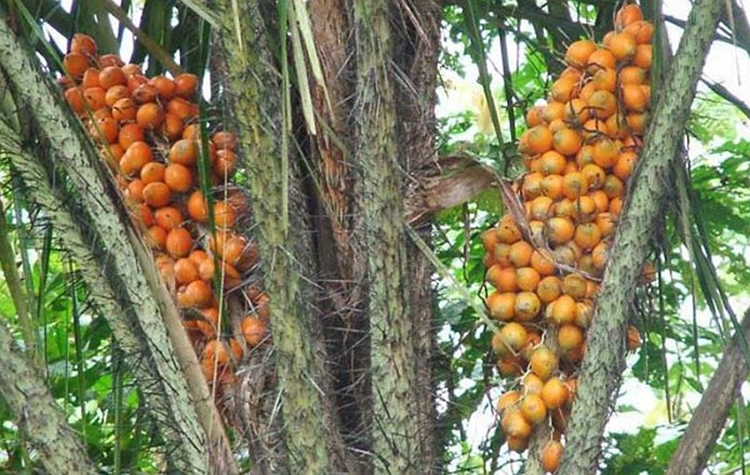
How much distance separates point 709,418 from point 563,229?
1.24ft

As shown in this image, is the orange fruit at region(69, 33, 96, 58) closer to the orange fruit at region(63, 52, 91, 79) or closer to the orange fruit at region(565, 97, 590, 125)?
the orange fruit at region(63, 52, 91, 79)

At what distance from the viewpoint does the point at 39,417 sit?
72.7 inches

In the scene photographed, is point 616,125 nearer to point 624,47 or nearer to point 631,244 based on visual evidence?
point 624,47

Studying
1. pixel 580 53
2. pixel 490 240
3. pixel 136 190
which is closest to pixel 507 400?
pixel 490 240

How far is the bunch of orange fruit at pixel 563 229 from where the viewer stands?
6.52ft

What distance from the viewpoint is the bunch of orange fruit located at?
1986mm

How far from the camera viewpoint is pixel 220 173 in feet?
7.02

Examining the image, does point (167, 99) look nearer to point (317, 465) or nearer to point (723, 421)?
point (317, 465)

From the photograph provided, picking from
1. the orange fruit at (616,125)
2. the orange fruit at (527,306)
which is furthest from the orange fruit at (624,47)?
the orange fruit at (527,306)

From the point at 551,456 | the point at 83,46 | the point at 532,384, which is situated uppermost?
the point at 83,46

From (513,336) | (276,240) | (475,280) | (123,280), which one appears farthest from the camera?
(475,280)

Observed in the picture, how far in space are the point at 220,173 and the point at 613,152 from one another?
0.66 metres

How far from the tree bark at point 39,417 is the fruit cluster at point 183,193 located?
0.25 meters

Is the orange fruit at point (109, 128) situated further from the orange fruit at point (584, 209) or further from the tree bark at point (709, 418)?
the tree bark at point (709, 418)
